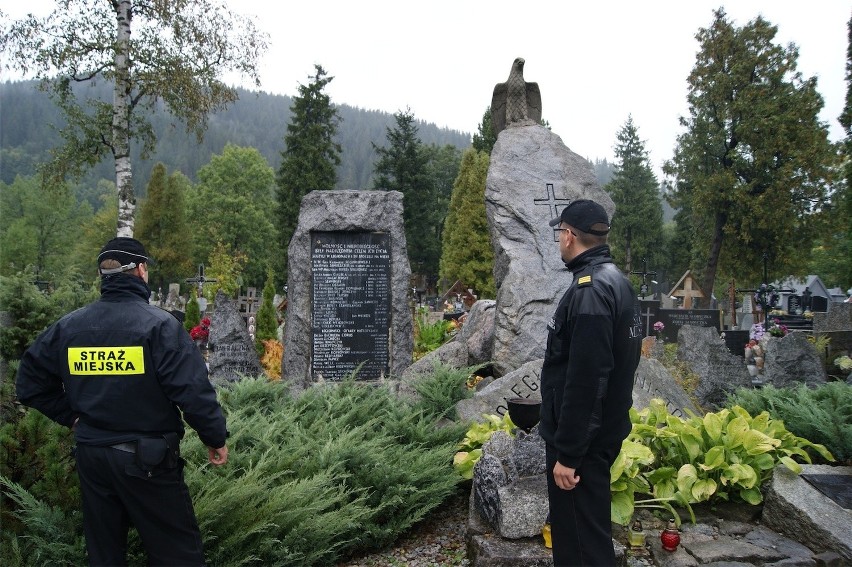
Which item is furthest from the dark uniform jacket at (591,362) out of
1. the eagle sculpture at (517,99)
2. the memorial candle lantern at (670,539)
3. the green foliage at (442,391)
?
the eagle sculpture at (517,99)

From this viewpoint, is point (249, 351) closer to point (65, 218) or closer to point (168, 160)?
point (65, 218)

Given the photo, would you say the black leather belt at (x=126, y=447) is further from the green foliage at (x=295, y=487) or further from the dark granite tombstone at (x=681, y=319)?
the dark granite tombstone at (x=681, y=319)

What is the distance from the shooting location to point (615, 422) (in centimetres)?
313

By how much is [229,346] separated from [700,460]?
300 inches

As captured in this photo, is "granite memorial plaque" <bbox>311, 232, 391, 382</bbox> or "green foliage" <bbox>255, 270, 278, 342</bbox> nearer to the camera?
"granite memorial plaque" <bbox>311, 232, 391, 382</bbox>

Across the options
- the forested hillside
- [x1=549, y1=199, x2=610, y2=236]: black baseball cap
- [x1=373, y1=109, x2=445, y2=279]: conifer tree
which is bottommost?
[x1=549, y1=199, x2=610, y2=236]: black baseball cap

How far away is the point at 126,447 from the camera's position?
296 cm

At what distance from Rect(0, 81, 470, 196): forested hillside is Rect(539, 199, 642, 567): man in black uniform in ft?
271

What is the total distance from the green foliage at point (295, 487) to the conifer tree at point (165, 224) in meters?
36.2

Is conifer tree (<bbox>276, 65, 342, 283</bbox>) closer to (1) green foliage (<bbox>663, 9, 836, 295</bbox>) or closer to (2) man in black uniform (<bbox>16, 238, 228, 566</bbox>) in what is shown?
(1) green foliage (<bbox>663, 9, 836, 295</bbox>)

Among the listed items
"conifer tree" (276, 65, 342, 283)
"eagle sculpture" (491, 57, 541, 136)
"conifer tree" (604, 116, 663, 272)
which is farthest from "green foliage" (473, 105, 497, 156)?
"eagle sculpture" (491, 57, 541, 136)

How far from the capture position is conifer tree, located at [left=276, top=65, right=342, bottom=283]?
114ft

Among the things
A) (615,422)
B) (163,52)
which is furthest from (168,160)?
(615,422)

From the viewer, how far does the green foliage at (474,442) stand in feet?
16.7
